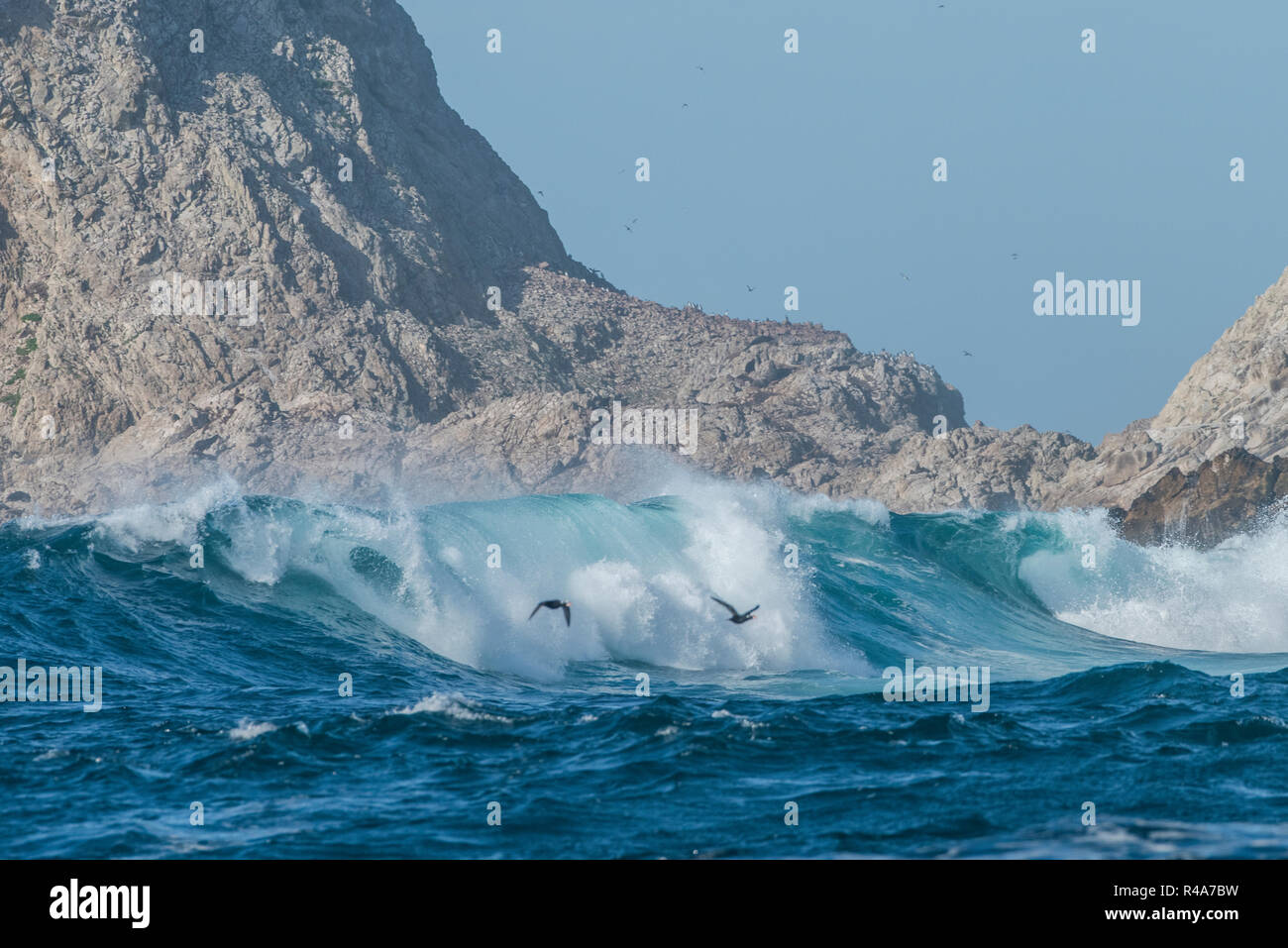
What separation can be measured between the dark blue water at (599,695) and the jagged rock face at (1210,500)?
84.9 feet

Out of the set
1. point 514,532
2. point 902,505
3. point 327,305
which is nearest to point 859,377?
point 902,505

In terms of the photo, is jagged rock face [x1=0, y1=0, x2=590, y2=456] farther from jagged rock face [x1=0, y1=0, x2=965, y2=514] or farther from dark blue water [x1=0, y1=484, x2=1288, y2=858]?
dark blue water [x1=0, y1=484, x2=1288, y2=858]

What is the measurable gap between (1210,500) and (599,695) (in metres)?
48.1

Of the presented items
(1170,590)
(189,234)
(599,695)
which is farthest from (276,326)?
(599,695)

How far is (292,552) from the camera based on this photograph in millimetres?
23172

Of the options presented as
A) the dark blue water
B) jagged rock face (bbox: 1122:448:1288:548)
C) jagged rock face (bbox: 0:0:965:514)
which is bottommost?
the dark blue water

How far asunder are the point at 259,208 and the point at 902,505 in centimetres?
4195

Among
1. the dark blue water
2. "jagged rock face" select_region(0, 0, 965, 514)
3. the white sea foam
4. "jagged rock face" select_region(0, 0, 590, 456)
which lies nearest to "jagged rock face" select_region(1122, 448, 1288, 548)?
the white sea foam

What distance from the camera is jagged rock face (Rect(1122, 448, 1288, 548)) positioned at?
57.4 m

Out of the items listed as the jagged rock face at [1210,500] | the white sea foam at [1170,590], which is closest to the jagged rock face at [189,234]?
the jagged rock face at [1210,500]

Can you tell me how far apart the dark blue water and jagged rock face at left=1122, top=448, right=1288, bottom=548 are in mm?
25875

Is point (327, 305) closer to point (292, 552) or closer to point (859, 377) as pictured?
point (859, 377)

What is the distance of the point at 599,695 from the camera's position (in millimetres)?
17359
